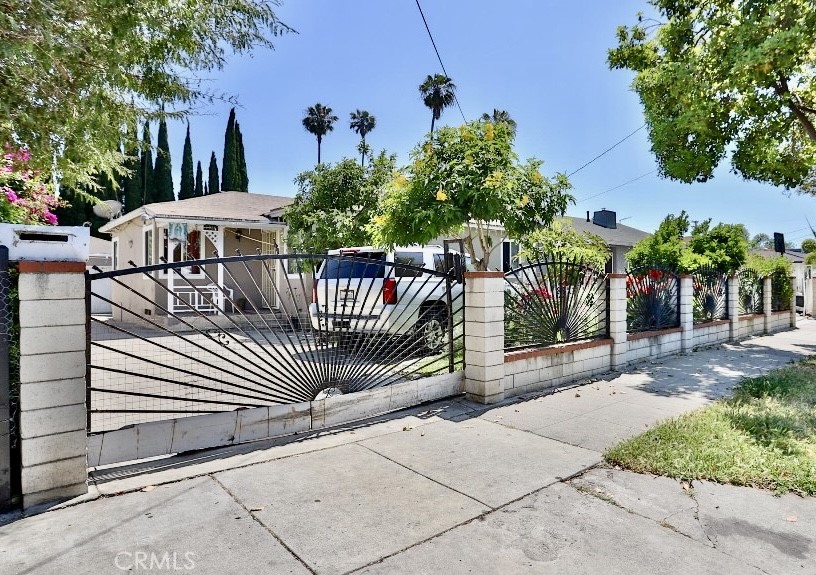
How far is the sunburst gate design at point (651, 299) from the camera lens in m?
8.50

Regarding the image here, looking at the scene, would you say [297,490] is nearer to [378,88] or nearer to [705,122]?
[705,122]

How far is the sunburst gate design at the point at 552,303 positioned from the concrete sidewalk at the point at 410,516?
6.93 ft

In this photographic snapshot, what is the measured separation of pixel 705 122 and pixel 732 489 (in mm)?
7872

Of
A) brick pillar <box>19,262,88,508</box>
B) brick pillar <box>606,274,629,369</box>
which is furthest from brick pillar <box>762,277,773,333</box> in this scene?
brick pillar <box>19,262,88,508</box>

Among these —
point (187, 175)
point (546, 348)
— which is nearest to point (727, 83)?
point (546, 348)

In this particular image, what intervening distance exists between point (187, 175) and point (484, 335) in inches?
1420

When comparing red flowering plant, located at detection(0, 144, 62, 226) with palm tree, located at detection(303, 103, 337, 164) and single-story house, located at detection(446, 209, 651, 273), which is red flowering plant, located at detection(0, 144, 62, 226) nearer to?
single-story house, located at detection(446, 209, 651, 273)

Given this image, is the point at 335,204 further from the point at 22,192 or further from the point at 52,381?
the point at 52,381

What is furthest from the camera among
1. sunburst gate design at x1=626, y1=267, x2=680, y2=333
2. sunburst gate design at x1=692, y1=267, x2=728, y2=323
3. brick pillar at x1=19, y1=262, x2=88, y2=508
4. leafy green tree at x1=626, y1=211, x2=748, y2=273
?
leafy green tree at x1=626, y1=211, x2=748, y2=273

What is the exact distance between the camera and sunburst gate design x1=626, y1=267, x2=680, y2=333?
8500 millimetres

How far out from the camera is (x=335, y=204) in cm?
1263

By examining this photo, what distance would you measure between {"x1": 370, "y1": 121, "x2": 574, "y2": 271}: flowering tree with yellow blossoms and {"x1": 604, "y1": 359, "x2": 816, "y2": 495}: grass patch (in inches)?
152

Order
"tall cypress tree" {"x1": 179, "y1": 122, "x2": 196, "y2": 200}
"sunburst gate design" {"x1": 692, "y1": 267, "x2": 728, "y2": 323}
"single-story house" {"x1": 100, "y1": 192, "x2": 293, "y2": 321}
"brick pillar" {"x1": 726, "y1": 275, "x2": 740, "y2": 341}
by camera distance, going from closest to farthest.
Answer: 1. "sunburst gate design" {"x1": 692, "y1": 267, "x2": 728, "y2": 323}
2. "brick pillar" {"x1": 726, "y1": 275, "x2": 740, "y2": 341}
3. "single-story house" {"x1": 100, "y1": 192, "x2": 293, "y2": 321}
4. "tall cypress tree" {"x1": 179, "y1": 122, "x2": 196, "y2": 200}

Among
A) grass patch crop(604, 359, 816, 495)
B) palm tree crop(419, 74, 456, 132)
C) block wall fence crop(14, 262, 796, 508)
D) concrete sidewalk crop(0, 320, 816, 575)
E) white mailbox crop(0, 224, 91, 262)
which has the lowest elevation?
concrete sidewalk crop(0, 320, 816, 575)
